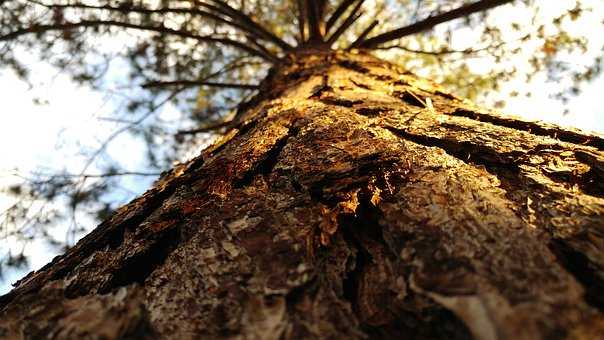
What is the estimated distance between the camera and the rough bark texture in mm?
561

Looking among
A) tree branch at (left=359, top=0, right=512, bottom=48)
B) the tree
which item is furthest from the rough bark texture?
tree branch at (left=359, top=0, right=512, bottom=48)

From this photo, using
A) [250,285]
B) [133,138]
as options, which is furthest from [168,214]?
[133,138]

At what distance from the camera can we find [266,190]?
36.2 inches

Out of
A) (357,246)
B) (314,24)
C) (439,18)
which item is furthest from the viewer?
(314,24)

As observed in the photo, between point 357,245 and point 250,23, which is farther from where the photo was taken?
point 250,23

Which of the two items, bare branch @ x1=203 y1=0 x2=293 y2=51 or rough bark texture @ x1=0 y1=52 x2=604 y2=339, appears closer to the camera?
rough bark texture @ x1=0 y1=52 x2=604 y2=339

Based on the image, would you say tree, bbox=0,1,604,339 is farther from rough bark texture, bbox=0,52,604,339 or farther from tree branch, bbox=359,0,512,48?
tree branch, bbox=359,0,512,48

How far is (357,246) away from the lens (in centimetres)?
77

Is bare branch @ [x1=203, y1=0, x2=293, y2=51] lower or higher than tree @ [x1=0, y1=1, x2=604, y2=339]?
higher

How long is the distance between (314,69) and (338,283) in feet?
5.19

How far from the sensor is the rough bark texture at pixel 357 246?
56cm

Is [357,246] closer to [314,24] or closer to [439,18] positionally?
[439,18]

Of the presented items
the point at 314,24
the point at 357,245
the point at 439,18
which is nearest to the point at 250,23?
the point at 314,24

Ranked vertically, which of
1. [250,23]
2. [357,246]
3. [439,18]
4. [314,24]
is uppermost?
[250,23]
